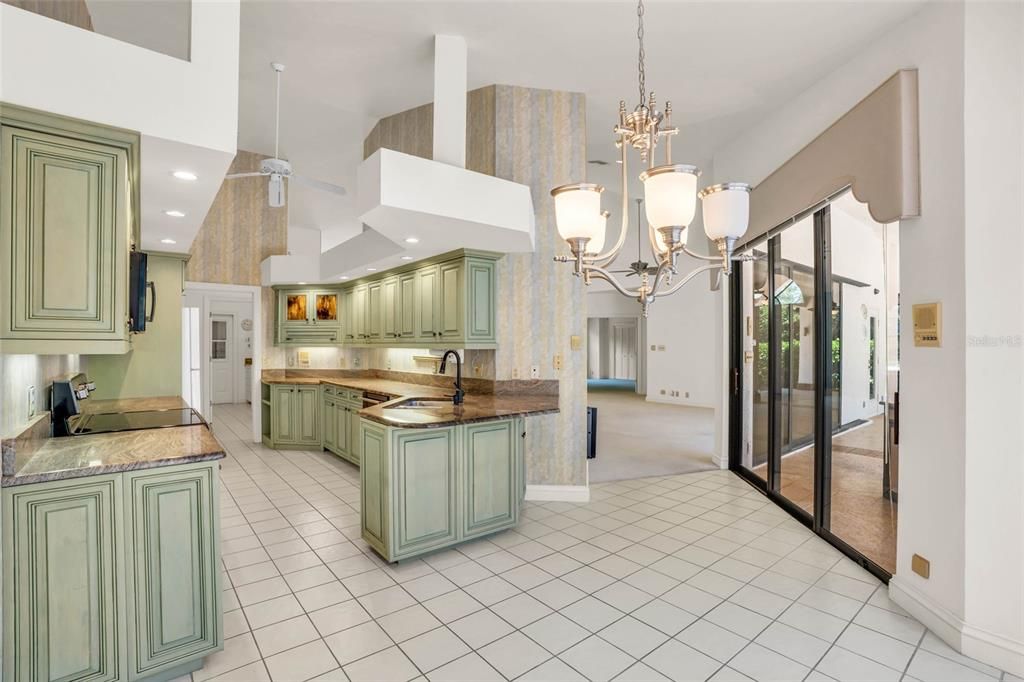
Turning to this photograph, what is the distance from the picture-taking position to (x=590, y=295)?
1375 cm

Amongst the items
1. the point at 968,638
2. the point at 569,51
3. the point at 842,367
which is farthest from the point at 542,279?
the point at 968,638

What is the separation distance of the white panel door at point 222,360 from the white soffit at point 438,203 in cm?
891

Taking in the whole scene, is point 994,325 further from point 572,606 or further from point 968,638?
point 572,606

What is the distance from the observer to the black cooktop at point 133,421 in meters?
2.75

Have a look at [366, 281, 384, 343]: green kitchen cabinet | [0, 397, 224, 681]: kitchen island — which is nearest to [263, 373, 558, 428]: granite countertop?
[366, 281, 384, 343]: green kitchen cabinet

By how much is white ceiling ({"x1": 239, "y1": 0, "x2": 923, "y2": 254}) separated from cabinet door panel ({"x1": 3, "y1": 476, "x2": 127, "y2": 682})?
3.23 m

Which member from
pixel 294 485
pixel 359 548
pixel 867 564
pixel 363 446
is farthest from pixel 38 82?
pixel 867 564

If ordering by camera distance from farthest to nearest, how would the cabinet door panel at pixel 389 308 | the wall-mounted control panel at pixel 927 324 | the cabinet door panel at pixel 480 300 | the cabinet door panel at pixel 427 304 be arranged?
the cabinet door panel at pixel 389 308 < the cabinet door panel at pixel 427 304 < the cabinet door panel at pixel 480 300 < the wall-mounted control panel at pixel 927 324

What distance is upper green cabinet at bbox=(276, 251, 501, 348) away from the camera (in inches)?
175

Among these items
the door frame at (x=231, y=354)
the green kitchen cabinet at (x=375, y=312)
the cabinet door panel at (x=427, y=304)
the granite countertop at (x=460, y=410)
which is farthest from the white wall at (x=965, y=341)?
the door frame at (x=231, y=354)

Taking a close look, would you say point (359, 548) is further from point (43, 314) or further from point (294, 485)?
point (43, 314)

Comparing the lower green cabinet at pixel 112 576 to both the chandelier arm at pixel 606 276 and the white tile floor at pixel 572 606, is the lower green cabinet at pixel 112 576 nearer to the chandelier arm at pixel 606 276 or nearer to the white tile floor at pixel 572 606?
the white tile floor at pixel 572 606

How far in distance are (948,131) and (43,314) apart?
13.9 ft

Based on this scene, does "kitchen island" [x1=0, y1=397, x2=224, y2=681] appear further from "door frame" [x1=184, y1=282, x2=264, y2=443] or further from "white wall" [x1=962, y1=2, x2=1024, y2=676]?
"door frame" [x1=184, y1=282, x2=264, y2=443]
